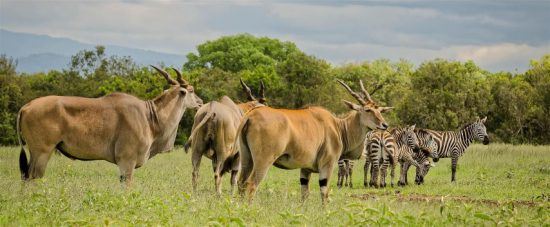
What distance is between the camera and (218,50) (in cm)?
8412

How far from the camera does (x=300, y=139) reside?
1201cm

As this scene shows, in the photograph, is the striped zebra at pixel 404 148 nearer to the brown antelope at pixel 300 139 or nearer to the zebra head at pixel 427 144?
the zebra head at pixel 427 144

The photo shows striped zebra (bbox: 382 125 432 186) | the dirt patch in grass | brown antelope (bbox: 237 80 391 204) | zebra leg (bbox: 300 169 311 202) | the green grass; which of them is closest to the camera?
the green grass

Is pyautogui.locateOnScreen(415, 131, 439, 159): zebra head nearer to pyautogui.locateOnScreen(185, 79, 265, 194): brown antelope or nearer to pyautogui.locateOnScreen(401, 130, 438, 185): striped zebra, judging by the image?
pyautogui.locateOnScreen(401, 130, 438, 185): striped zebra

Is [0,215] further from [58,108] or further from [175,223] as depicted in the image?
[58,108]

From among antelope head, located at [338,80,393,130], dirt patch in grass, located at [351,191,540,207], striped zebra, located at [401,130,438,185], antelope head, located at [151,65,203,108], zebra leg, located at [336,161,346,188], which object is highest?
antelope head, located at [151,65,203,108]

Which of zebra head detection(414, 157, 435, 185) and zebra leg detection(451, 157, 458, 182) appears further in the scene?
zebra leg detection(451, 157, 458, 182)

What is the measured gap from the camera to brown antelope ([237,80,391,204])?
11.5 metres

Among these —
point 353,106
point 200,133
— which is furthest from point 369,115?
point 200,133

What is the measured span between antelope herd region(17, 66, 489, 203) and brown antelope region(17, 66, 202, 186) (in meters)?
0.01

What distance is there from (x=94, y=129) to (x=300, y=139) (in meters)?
3.14

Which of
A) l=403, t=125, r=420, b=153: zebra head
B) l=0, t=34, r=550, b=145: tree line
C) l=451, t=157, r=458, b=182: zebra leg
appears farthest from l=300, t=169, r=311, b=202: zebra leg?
l=0, t=34, r=550, b=145: tree line

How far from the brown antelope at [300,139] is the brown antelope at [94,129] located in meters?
1.90

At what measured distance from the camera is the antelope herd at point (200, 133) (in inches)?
461
